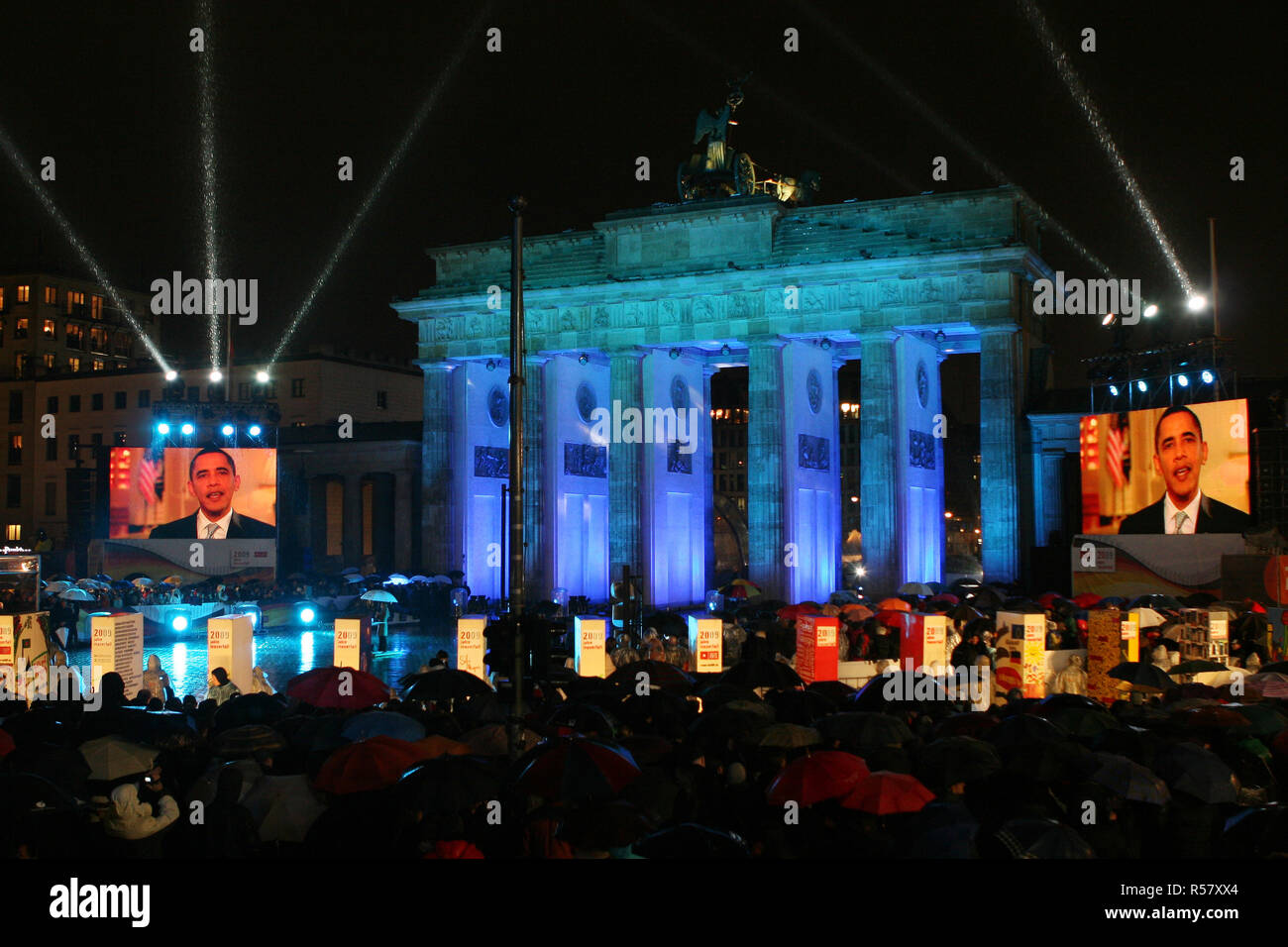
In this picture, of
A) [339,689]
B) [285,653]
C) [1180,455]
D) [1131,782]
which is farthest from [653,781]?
[1180,455]

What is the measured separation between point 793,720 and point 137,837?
8030 millimetres

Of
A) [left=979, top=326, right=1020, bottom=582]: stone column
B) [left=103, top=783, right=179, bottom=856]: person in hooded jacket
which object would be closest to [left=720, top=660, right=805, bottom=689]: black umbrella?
[left=103, top=783, right=179, bottom=856]: person in hooded jacket

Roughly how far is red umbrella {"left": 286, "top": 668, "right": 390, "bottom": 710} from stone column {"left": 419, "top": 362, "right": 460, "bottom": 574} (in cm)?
3357

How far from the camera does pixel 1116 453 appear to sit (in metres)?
38.4

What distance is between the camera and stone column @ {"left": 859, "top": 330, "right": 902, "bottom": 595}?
43656 mm

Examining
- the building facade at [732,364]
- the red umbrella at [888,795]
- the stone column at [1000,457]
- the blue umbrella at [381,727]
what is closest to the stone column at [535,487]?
the building facade at [732,364]

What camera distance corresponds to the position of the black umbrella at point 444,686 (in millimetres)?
17016

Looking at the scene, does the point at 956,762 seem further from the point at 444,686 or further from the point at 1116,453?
the point at 1116,453

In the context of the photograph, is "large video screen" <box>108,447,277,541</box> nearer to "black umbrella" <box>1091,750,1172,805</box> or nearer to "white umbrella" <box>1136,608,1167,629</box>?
"white umbrella" <box>1136,608,1167,629</box>

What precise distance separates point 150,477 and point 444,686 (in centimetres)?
3450
